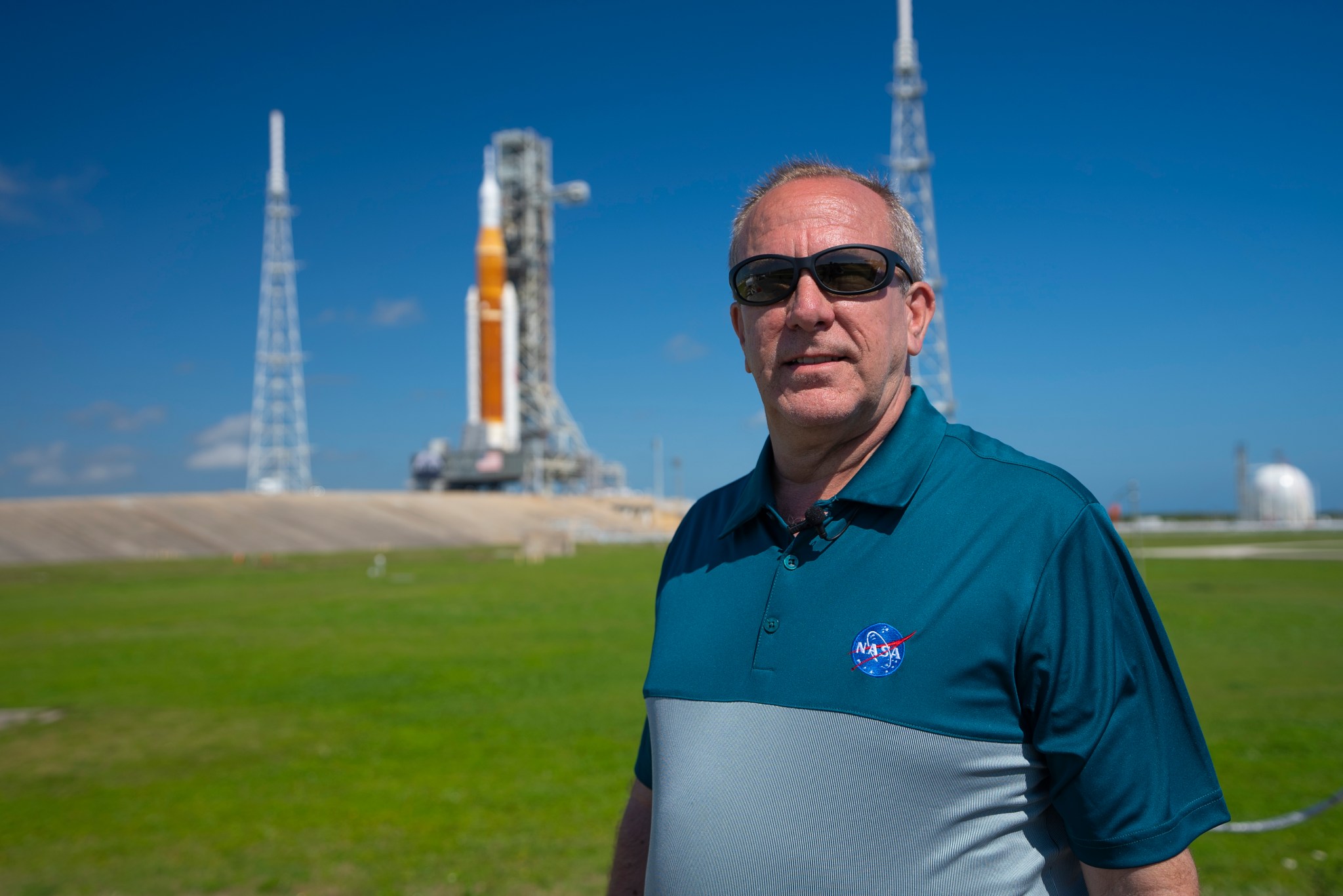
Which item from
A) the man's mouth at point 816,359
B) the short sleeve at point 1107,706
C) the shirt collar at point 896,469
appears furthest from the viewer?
the man's mouth at point 816,359

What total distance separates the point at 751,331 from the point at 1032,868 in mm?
1132

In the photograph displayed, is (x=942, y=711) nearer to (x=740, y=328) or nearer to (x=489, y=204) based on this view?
(x=740, y=328)

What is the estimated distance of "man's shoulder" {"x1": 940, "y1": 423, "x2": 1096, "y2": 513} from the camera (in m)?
1.57

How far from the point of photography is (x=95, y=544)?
34.4 metres

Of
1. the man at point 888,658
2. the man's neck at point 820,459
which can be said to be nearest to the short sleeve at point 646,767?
the man at point 888,658

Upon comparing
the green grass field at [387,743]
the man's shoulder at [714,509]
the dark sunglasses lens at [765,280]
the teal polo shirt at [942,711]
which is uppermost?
the dark sunglasses lens at [765,280]

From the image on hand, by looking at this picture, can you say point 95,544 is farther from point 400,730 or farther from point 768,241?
point 768,241

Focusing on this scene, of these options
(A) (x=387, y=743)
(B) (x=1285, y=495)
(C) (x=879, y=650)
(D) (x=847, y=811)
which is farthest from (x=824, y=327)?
(B) (x=1285, y=495)

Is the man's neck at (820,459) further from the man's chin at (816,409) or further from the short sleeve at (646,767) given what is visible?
the short sleeve at (646,767)

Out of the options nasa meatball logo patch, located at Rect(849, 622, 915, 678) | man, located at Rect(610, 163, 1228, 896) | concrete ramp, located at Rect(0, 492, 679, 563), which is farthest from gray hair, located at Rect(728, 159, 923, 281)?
concrete ramp, located at Rect(0, 492, 679, 563)

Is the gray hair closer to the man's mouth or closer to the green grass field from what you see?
the man's mouth

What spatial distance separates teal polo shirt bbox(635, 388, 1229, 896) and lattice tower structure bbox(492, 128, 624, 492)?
214 feet

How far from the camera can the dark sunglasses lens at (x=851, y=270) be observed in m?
1.86

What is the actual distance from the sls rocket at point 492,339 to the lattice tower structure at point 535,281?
8.82ft
